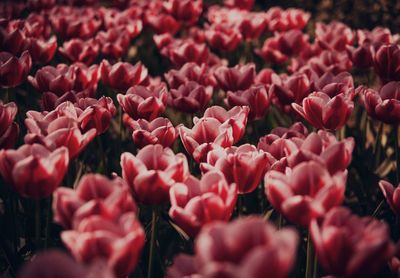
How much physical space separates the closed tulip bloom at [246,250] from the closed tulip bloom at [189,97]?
4.56 feet

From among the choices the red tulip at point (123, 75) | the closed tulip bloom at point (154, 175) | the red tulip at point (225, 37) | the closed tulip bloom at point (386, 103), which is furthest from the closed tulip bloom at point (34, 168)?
the red tulip at point (225, 37)

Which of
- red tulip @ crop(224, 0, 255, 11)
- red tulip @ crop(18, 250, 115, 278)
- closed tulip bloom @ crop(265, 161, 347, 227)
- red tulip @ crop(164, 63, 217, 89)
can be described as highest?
red tulip @ crop(18, 250, 115, 278)

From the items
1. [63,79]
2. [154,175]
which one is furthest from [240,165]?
[63,79]

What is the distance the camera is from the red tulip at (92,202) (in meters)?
1.02

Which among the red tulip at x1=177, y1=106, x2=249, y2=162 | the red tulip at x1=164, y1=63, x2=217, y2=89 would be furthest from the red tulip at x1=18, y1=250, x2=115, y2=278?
the red tulip at x1=164, y1=63, x2=217, y2=89

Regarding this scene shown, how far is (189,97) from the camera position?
7.41 ft

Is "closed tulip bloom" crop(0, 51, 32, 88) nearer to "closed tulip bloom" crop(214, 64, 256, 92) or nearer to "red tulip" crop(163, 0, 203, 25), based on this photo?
"closed tulip bloom" crop(214, 64, 256, 92)

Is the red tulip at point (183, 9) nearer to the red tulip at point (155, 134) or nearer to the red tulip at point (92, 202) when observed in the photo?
the red tulip at point (155, 134)

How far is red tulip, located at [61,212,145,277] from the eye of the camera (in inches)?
37.9

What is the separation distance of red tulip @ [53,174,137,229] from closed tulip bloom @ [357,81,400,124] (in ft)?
4.11

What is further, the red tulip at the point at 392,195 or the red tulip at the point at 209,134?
the red tulip at the point at 209,134

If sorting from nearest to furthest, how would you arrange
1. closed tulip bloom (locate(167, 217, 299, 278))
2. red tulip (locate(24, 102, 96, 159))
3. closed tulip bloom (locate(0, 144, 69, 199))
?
closed tulip bloom (locate(167, 217, 299, 278))
closed tulip bloom (locate(0, 144, 69, 199))
red tulip (locate(24, 102, 96, 159))

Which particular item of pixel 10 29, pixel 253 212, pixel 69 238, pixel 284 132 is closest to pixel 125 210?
pixel 69 238

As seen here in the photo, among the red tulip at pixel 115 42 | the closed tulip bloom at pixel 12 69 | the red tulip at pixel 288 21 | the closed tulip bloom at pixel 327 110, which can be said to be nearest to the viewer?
the closed tulip bloom at pixel 327 110
